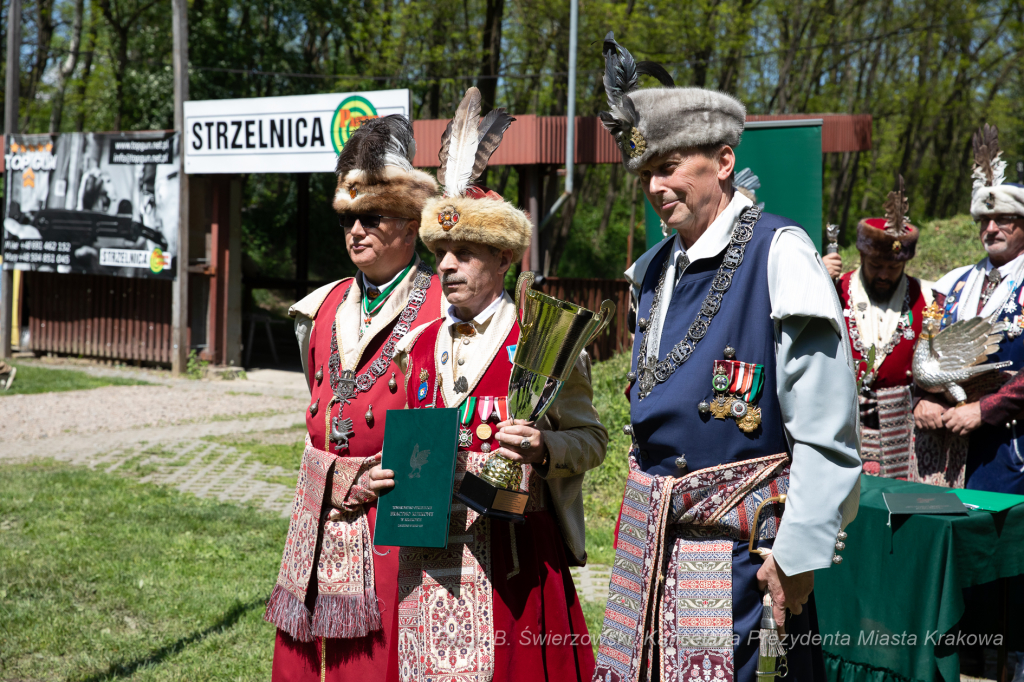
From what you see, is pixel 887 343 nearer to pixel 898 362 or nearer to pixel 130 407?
pixel 898 362

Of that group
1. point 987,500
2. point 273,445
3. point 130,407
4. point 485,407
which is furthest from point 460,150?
point 130,407

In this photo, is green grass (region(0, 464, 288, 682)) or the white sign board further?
the white sign board

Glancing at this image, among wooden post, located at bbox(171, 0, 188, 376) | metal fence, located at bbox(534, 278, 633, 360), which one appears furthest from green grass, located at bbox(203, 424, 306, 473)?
wooden post, located at bbox(171, 0, 188, 376)

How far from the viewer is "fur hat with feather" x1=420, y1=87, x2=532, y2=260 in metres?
2.76

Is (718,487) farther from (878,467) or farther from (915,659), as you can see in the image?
(878,467)

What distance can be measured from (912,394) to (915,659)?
1.84 metres

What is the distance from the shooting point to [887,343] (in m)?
4.69

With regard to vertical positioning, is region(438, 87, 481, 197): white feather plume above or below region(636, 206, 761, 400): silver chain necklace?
above

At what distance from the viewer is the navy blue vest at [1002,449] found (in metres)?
4.01

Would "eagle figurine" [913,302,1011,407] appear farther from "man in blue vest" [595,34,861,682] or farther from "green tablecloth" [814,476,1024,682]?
"man in blue vest" [595,34,861,682]

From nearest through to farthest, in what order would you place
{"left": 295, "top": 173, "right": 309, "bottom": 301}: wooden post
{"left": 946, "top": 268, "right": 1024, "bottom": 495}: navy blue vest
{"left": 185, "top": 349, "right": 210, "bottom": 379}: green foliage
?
1. {"left": 946, "top": 268, "right": 1024, "bottom": 495}: navy blue vest
2. {"left": 185, "top": 349, "right": 210, "bottom": 379}: green foliage
3. {"left": 295, "top": 173, "right": 309, "bottom": 301}: wooden post

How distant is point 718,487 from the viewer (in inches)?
85.6

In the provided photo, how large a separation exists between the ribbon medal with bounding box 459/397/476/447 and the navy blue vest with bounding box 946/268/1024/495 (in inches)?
106

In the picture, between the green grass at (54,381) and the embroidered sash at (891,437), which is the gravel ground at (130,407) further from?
the embroidered sash at (891,437)
